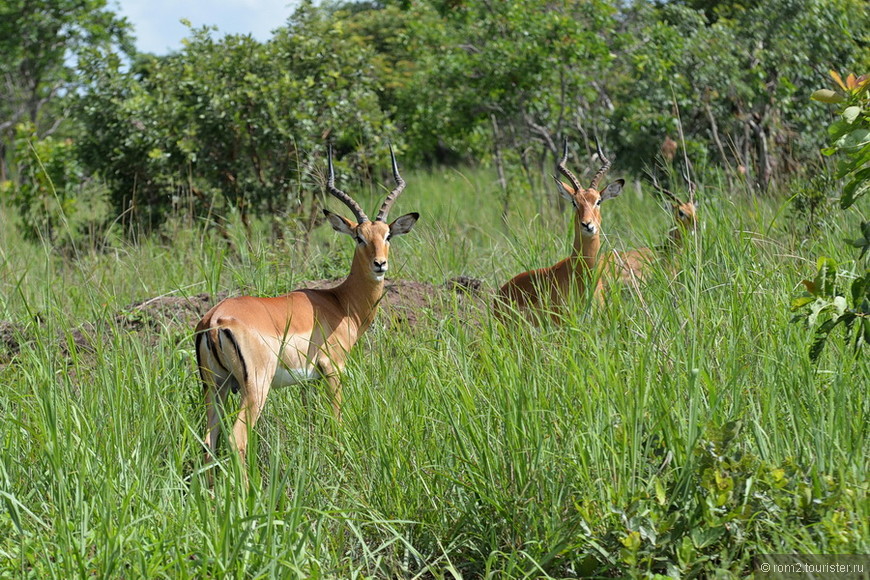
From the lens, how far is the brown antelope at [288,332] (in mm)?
4340

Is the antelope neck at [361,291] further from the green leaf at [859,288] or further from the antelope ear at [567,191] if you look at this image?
the green leaf at [859,288]

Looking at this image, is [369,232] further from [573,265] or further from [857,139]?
[857,139]

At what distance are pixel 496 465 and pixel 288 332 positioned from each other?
189 centimetres

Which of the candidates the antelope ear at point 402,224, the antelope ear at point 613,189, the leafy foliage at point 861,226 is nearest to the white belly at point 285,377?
the antelope ear at point 402,224

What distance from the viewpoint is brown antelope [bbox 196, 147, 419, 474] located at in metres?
4.34

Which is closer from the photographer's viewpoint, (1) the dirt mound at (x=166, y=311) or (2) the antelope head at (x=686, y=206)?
(2) the antelope head at (x=686, y=206)

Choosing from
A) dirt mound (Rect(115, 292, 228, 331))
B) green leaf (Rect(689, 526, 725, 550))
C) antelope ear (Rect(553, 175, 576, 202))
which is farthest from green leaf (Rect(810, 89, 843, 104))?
dirt mound (Rect(115, 292, 228, 331))

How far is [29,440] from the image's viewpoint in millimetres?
3514

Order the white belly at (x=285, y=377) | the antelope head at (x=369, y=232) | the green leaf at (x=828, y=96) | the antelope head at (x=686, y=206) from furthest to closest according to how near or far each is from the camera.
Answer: the antelope head at (x=369, y=232), the antelope head at (x=686, y=206), the white belly at (x=285, y=377), the green leaf at (x=828, y=96)

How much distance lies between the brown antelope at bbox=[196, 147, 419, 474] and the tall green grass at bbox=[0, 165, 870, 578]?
258 mm

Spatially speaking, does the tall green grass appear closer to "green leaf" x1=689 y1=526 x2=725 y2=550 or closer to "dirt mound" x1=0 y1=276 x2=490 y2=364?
"green leaf" x1=689 y1=526 x2=725 y2=550

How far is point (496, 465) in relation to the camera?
3150 mm

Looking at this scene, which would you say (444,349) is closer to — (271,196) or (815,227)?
(815,227)

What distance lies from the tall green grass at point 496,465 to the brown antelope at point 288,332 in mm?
258
